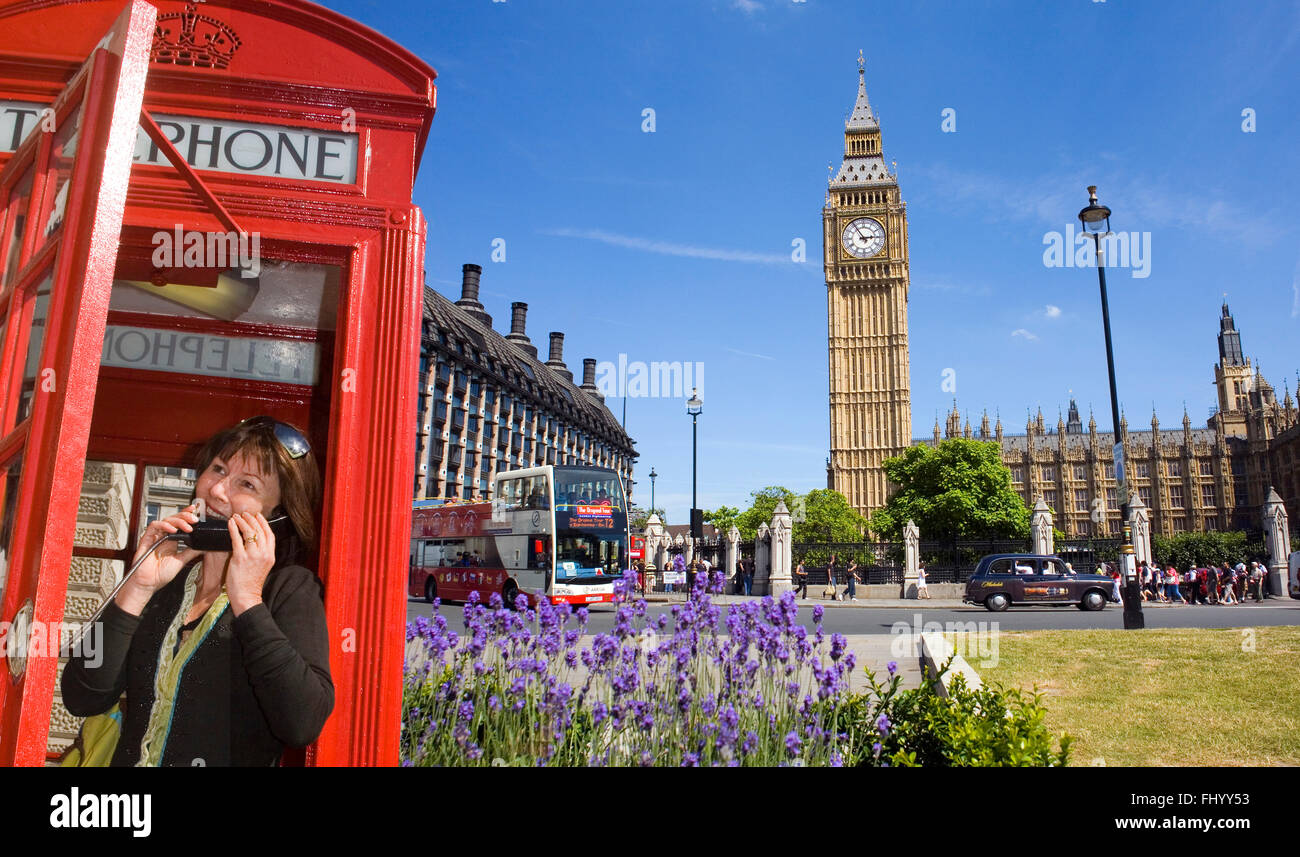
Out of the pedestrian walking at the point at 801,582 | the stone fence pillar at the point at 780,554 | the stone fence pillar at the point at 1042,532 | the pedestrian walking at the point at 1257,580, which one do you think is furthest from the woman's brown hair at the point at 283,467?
the pedestrian walking at the point at 1257,580

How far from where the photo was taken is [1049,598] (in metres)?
21.1

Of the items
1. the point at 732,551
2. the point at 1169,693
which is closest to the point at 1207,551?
the point at 732,551

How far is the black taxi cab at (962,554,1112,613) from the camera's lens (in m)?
21.1

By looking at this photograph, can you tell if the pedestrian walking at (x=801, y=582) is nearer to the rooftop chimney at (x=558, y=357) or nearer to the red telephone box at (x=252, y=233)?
the red telephone box at (x=252, y=233)

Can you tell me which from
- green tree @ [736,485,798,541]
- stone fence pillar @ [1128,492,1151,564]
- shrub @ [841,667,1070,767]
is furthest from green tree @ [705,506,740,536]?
shrub @ [841,667,1070,767]

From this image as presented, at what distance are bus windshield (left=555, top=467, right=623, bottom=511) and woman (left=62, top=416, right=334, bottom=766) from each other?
57.5ft

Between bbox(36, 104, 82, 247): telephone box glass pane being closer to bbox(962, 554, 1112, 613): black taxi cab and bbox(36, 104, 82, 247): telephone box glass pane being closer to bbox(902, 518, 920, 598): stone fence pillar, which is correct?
bbox(962, 554, 1112, 613): black taxi cab

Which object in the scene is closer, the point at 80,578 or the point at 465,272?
the point at 80,578

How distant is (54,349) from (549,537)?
18.5 meters

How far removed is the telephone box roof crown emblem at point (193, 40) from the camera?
2410mm
